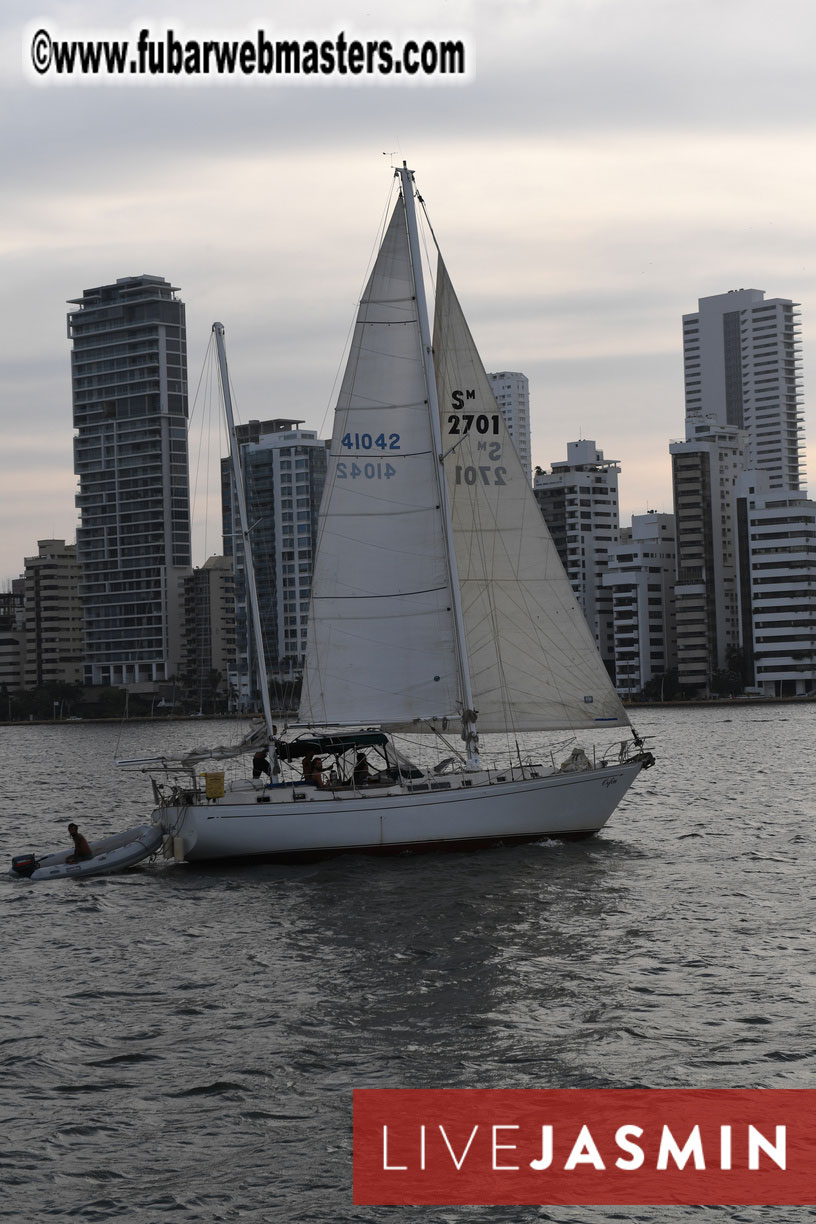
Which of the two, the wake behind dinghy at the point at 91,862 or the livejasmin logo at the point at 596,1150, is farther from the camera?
the wake behind dinghy at the point at 91,862

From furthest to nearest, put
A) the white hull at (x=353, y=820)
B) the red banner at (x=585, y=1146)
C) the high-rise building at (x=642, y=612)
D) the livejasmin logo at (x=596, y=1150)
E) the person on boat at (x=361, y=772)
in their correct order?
the high-rise building at (x=642, y=612) < the person on boat at (x=361, y=772) < the white hull at (x=353, y=820) < the livejasmin logo at (x=596, y=1150) < the red banner at (x=585, y=1146)

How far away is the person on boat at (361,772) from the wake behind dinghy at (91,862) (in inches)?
188

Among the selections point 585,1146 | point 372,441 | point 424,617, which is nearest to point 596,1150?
point 585,1146

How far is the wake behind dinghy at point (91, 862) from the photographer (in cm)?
3428

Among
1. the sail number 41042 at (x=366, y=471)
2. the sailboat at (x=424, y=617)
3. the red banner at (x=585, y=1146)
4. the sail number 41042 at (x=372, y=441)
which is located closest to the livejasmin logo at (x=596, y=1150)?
the red banner at (x=585, y=1146)

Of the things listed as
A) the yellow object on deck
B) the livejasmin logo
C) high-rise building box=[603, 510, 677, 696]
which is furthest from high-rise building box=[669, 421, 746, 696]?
the livejasmin logo

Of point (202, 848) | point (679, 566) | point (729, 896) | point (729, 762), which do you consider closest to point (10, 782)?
point (729, 762)

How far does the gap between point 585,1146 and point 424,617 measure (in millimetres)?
20281

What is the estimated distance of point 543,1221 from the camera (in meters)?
12.8

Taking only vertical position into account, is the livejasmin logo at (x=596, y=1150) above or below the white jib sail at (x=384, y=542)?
below

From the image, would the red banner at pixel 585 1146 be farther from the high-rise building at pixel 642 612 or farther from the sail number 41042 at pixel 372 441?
the high-rise building at pixel 642 612

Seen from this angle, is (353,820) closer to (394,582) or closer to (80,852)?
(394,582)

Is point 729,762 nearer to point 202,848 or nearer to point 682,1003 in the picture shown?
point 202,848

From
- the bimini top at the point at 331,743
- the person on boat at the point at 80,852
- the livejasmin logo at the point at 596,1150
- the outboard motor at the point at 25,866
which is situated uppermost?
the bimini top at the point at 331,743
